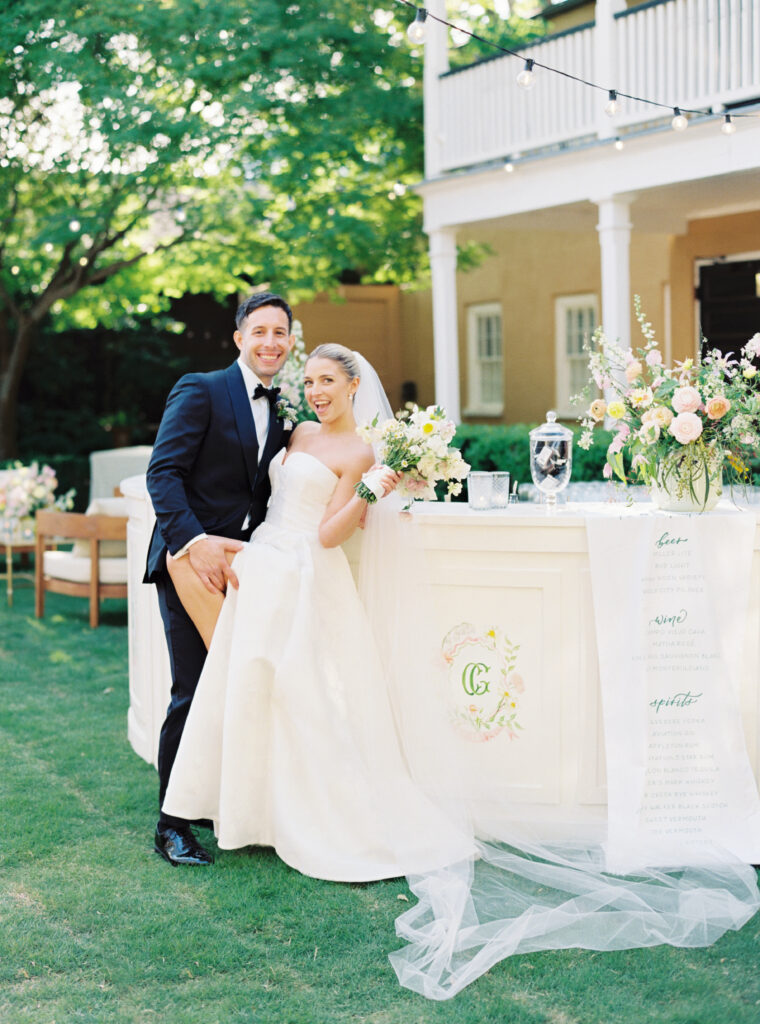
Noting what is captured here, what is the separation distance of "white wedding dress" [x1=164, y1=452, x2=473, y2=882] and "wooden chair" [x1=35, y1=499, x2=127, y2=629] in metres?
4.94

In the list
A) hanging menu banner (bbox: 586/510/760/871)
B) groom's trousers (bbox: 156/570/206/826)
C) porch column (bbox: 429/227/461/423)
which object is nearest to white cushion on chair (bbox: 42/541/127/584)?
porch column (bbox: 429/227/461/423)

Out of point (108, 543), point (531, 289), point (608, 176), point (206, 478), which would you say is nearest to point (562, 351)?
point (531, 289)

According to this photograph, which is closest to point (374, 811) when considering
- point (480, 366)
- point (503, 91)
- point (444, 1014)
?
point (444, 1014)

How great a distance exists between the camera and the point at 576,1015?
3.37m

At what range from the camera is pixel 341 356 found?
462 centimetres

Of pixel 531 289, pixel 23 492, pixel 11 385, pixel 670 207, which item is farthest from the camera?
pixel 531 289

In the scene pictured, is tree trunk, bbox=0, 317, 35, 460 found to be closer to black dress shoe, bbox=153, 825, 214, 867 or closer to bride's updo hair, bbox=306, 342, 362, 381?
bride's updo hair, bbox=306, 342, 362, 381

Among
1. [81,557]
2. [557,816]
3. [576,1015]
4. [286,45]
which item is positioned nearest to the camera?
[576,1015]

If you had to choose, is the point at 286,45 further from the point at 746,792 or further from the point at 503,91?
the point at 746,792

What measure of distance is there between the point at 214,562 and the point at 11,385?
13.3 m

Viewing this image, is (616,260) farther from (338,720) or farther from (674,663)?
(338,720)

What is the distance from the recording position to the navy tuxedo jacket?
4.50m

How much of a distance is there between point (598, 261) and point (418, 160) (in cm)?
301

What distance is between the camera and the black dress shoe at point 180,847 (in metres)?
4.61
